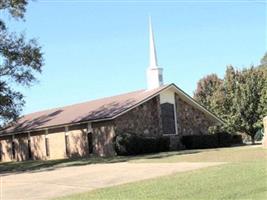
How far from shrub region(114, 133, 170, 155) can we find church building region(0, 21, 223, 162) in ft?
4.27

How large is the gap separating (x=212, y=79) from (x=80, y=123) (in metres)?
40.9

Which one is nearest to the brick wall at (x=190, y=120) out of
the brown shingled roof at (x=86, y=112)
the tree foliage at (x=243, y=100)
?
the brown shingled roof at (x=86, y=112)

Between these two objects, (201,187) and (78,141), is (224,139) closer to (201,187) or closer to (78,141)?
(78,141)

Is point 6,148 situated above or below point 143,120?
below

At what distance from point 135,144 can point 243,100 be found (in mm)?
16878

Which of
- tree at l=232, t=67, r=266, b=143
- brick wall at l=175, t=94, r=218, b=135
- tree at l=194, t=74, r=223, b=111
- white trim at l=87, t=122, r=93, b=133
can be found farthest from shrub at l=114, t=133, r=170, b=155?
tree at l=194, t=74, r=223, b=111

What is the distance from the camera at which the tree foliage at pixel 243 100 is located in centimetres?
5040

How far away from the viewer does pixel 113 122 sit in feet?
129

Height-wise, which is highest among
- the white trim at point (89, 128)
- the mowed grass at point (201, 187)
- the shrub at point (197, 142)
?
the white trim at point (89, 128)

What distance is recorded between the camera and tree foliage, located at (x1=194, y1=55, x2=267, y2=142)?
5040cm

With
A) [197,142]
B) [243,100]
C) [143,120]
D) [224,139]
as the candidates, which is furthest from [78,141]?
[243,100]

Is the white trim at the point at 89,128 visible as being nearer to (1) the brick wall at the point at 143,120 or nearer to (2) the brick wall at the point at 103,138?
(2) the brick wall at the point at 103,138

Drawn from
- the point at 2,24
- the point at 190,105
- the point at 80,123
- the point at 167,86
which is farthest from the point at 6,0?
the point at 190,105

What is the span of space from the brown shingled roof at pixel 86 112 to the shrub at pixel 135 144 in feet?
6.02
